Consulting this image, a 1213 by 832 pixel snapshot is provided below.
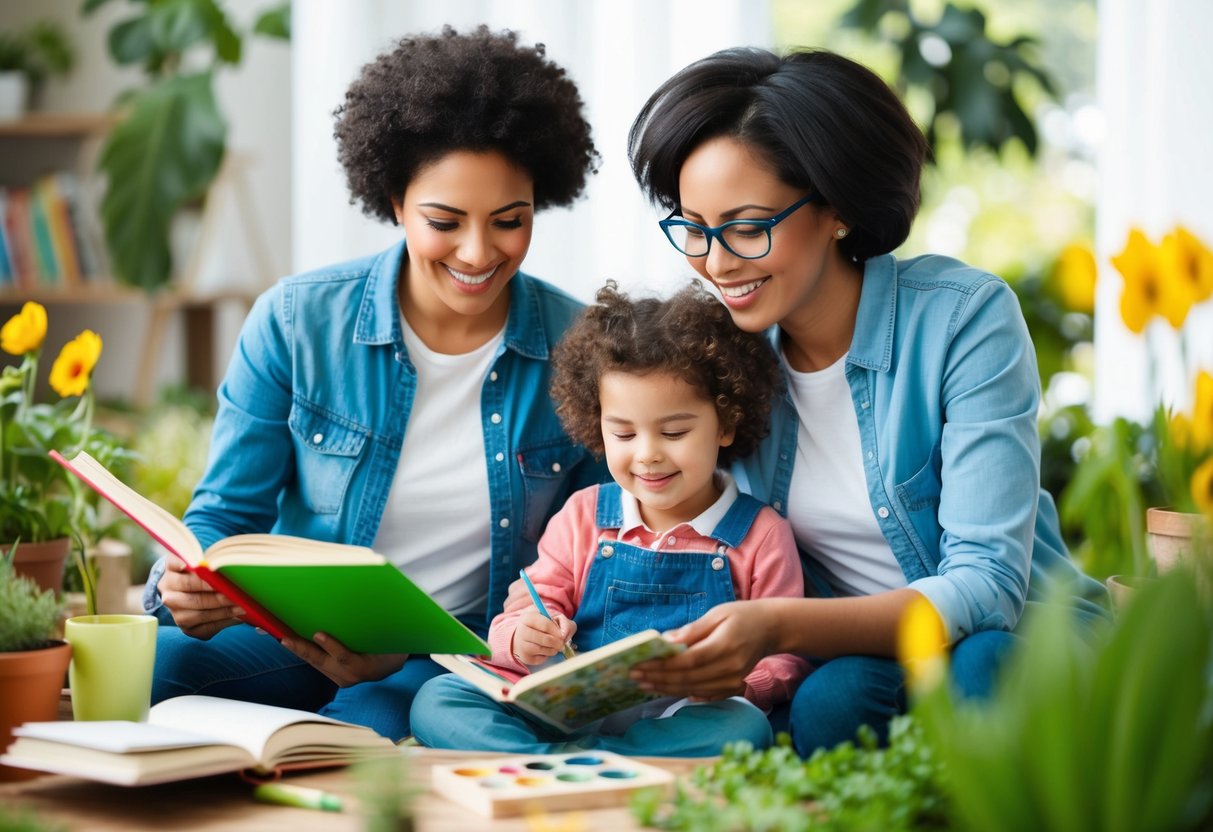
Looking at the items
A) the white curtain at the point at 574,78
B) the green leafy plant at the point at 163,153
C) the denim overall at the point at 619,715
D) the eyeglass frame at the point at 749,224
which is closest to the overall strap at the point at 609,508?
the denim overall at the point at 619,715

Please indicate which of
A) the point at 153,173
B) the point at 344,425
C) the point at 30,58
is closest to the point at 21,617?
the point at 344,425

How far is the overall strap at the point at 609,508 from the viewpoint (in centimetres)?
181

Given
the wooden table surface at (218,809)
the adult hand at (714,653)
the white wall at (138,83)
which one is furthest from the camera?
the white wall at (138,83)

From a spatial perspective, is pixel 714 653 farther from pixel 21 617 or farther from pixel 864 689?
pixel 21 617

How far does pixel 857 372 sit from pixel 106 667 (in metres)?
1.02

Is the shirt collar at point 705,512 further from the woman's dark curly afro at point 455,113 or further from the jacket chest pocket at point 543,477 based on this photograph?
the woman's dark curly afro at point 455,113

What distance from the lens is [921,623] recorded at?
2.75 feet

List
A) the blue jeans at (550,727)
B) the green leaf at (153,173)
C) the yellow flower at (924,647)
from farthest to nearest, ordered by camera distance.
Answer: the green leaf at (153,173), the blue jeans at (550,727), the yellow flower at (924,647)

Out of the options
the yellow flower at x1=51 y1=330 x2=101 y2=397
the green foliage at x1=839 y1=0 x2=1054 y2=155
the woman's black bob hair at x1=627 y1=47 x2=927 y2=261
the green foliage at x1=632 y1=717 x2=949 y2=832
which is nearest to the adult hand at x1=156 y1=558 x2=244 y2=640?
the yellow flower at x1=51 y1=330 x2=101 y2=397

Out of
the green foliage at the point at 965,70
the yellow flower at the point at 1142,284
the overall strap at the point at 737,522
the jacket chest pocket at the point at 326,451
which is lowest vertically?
the overall strap at the point at 737,522

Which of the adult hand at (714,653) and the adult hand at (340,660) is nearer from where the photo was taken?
the adult hand at (714,653)

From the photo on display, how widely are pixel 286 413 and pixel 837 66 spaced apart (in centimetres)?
95

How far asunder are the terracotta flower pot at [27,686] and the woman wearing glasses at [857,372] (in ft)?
2.33

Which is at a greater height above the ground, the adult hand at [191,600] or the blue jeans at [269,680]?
the adult hand at [191,600]
